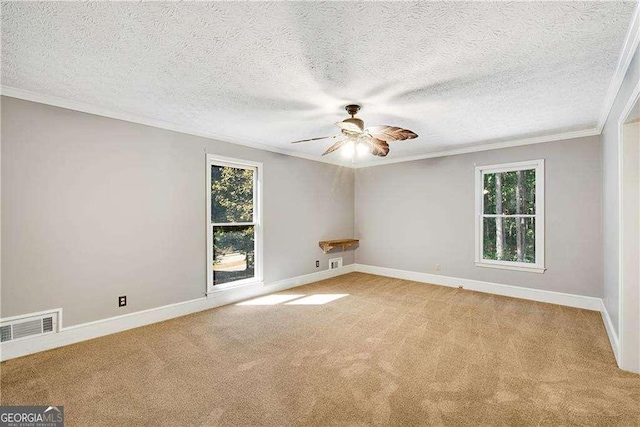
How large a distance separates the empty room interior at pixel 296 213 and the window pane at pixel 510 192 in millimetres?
33

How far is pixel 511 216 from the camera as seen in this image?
4.73 metres

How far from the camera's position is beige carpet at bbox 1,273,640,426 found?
1.95 metres

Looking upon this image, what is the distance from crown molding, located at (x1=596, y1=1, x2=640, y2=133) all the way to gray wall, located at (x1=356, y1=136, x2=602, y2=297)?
118 centimetres

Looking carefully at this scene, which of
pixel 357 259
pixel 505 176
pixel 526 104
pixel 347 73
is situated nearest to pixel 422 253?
pixel 357 259

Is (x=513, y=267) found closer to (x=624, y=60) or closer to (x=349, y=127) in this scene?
(x=624, y=60)

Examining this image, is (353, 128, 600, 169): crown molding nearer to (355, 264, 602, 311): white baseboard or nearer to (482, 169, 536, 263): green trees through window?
(482, 169, 536, 263): green trees through window

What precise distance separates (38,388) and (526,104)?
5.13 m

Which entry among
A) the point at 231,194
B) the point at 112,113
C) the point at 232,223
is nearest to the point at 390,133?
the point at 231,194

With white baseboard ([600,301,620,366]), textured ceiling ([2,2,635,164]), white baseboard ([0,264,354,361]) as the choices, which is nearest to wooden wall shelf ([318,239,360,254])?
white baseboard ([0,264,354,361])

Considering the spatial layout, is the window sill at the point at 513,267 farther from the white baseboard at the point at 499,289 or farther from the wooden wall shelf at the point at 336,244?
the wooden wall shelf at the point at 336,244

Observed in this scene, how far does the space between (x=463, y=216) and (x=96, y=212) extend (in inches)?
211

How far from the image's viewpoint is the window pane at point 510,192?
4.61 metres

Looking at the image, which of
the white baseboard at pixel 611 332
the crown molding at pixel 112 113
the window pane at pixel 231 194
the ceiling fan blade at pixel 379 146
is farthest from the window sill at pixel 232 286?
the white baseboard at pixel 611 332

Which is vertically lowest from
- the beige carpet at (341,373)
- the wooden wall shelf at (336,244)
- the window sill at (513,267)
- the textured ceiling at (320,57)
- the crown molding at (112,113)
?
the beige carpet at (341,373)
